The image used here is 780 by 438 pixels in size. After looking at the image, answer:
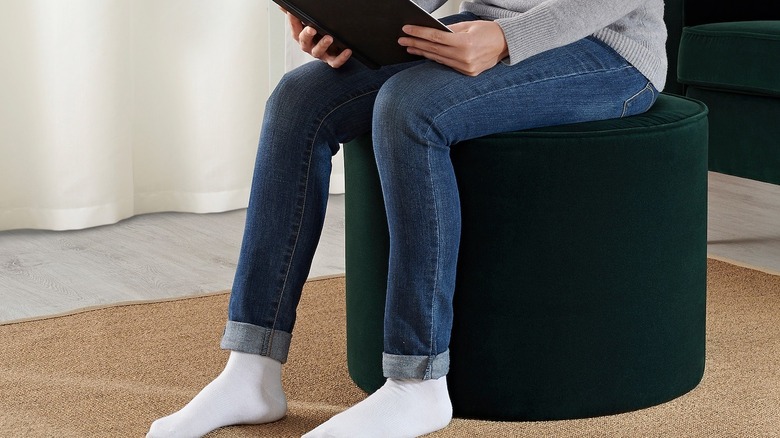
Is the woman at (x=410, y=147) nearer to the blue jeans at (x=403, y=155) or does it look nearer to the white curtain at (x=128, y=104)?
the blue jeans at (x=403, y=155)

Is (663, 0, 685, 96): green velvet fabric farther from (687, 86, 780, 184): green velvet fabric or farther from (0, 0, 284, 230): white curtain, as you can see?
(0, 0, 284, 230): white curtain

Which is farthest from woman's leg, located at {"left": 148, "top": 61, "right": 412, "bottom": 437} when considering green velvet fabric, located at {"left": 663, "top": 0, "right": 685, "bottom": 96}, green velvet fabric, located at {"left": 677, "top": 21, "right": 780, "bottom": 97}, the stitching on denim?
green velvet fabric, located at {"left": 663, "top": 0, "right": 685, "bottom": 96}

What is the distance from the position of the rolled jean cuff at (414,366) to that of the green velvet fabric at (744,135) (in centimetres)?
122

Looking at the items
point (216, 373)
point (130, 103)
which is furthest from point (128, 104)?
point (216, 373)

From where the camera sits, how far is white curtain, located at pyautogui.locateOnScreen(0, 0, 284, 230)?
2.50 meters

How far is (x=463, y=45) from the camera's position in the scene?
1257 mm

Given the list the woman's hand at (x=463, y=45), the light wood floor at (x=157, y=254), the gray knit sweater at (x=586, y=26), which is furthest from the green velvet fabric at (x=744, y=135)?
the woman's hand at (x=463, y=45)

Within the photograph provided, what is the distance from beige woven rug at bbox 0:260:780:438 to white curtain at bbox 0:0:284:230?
2.45ft

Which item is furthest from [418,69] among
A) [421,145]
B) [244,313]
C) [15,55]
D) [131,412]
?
[15,55]

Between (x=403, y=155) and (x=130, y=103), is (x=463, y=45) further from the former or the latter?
(x=130, y=103)

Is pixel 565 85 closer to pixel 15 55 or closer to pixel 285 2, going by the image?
pixel 285 2

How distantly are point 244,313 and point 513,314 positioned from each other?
1.11 feet

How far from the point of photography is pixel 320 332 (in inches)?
70.0

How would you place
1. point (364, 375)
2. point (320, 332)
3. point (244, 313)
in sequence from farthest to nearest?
point (320, 332), point (364, 375), point (244, 313)
